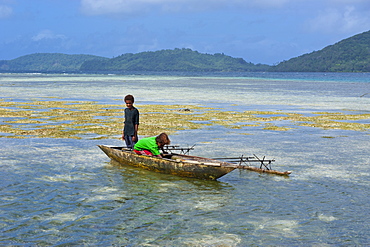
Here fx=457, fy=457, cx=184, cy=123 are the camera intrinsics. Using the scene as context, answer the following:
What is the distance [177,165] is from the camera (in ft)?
50.8

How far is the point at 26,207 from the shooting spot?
1213 centimetres

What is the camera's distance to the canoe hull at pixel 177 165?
48.9 feet

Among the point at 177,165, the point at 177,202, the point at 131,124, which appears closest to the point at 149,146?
the point at 131,124

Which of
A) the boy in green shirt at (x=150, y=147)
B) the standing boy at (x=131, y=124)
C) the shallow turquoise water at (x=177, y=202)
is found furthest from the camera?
the standing boy at (x=131, y=124)

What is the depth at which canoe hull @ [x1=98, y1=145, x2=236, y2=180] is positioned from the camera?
1490cm

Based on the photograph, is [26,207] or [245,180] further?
[245,180]

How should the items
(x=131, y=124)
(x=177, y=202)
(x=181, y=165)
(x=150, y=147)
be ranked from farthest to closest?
1. (x=131, y=124)
2. (x=150, y=147)
3. (x=181, y=165)
4. (x=177, y=202)

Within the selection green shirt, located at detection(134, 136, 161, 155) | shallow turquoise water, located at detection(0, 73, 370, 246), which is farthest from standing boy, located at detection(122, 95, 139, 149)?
shallow turquoise water, located at detection(0, 73, 370, 246)

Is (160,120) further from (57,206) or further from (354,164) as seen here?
(57,206)

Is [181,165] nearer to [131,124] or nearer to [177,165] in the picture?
[177,165]

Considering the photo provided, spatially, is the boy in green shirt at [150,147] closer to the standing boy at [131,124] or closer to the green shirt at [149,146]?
the green shirt at [149,146]

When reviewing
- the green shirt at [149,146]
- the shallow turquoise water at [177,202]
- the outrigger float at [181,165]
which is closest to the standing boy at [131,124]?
the outrigger float at [181,165]

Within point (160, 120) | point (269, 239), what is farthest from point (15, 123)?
point (269, 239)

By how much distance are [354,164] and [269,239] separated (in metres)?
9.33
